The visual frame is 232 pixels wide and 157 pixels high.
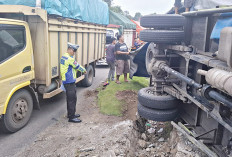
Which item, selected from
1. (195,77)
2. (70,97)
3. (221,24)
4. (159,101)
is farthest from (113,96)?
(221,24)

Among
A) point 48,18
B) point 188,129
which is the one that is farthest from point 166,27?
point 48,18

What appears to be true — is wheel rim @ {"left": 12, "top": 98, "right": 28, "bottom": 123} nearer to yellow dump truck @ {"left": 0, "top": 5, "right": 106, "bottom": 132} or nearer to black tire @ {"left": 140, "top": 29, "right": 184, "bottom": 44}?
yellow dump truck @ {"left": 0, "top": 5, "right": 106, "bottom": 132}

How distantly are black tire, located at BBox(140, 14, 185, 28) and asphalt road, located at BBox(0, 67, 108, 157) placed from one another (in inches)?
123

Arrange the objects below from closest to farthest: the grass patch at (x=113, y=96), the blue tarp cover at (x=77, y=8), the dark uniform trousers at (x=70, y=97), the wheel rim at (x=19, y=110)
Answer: the wheel rim at (x=19, y=110), the blue tarp cover at (x=77, y=8), the dark uniform trousers at (x=70, y=97), the grass patch at (x=113, y=96)

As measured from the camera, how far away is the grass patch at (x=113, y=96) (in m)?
5.91

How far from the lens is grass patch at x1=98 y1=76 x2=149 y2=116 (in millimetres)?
5905

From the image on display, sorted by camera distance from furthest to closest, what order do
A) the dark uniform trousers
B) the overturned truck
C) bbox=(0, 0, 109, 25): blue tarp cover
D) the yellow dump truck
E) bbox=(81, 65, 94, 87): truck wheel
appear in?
bbox=(81, 65, 94, 87): truck wheel → the dark uniform trousers → bbox=(0, 0, 109, 25): blue tarp cover → the yellow dump truck → the overturned truck

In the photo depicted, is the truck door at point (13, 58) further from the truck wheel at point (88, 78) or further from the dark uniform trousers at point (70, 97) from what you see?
the truck wheel at point (88, 78)

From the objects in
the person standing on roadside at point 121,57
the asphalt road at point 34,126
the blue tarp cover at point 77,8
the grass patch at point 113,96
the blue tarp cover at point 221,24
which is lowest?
the asphalt road at point 34,126

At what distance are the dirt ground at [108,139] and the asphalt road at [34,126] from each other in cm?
20

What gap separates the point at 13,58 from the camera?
4605 mm

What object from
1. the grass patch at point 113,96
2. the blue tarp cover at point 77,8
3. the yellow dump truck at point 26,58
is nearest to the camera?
the yellow dump truck at point 26,58

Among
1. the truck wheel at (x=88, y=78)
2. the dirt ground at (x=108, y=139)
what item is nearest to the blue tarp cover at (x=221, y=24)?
the dirt ground at (x=108, y=139)

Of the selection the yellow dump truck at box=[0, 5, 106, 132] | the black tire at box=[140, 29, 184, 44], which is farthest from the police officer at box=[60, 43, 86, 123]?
the black tire at box=[140, 29, 184, 44]
